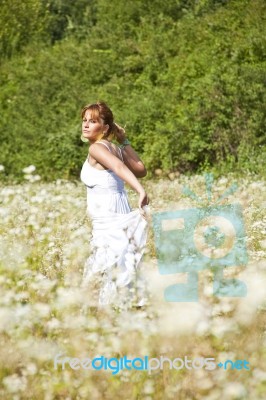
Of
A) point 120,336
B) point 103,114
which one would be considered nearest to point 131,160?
point 103,114

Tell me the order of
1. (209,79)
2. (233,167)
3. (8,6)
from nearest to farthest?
(233,167)
(209,79)
(8,6)

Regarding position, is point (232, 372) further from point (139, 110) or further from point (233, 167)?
point (139, 110)

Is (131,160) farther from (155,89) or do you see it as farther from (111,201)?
(155,89)

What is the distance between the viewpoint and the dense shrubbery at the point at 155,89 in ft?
52.8

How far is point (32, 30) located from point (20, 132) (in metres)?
14.9

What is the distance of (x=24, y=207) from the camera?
6.80m

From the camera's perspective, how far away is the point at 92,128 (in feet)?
16.0

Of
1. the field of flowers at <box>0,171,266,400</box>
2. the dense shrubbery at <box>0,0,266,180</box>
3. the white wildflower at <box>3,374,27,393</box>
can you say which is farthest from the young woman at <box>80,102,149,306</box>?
the dense shrubbery at <box>0,0,266,180</box>

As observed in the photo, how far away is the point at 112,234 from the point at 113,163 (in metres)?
0.50

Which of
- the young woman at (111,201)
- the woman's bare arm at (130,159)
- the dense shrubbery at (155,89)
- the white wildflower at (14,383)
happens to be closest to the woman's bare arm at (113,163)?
the young woman at (111,201)

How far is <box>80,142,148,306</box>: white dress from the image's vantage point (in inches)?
174

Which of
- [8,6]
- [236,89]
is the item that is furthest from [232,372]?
[8,6]


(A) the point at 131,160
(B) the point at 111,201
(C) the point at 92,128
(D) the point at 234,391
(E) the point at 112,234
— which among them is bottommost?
(D) the point at 234,391

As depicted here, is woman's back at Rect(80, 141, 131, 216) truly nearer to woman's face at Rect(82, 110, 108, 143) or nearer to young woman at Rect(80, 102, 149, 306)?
young woman at Rect(80, 102, 149, 306)
